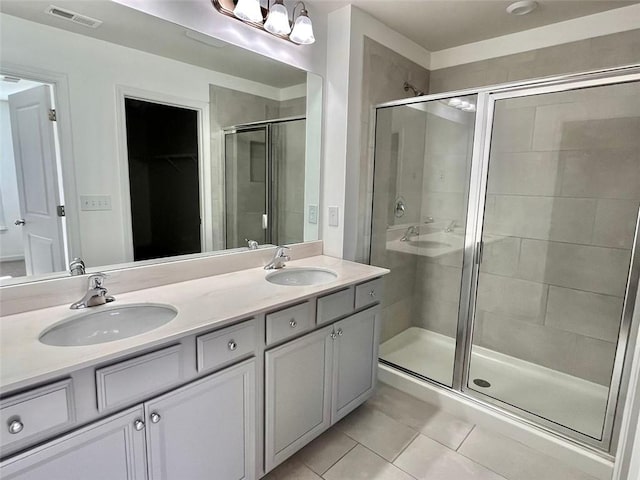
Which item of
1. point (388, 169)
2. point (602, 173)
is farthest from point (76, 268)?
point (602, 173)

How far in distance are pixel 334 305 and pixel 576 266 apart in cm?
175

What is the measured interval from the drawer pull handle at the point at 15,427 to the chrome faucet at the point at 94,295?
50 cm

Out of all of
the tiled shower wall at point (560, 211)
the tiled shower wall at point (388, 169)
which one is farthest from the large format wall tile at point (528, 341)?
the tiled shower wall at point (388, 169)

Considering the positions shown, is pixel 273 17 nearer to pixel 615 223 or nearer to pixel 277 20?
pixel 277 20

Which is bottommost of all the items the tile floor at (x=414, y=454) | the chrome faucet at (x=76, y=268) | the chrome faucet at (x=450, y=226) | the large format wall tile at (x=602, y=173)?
the tile floor at (x=414, y=454)

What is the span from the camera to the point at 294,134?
228 centimetres

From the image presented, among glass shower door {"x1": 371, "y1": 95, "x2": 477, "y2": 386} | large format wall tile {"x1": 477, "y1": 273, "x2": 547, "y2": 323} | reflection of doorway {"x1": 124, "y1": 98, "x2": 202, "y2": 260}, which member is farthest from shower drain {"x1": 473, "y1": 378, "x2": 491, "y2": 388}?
reflection of doorway {"x1": 124, "y1": 98, "x2": 202, "y2": 260}

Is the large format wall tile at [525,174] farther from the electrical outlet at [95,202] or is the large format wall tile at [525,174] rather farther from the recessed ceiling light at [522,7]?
the electrical outlet at [95,202]

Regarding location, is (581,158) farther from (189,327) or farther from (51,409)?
(51,409)

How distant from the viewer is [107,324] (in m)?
1.34

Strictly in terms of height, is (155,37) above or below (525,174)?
above

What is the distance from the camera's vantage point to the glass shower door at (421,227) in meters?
2.46

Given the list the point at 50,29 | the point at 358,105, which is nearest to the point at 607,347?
the point at 358,105

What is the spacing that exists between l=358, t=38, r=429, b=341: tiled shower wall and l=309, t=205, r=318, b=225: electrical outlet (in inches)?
12.1
